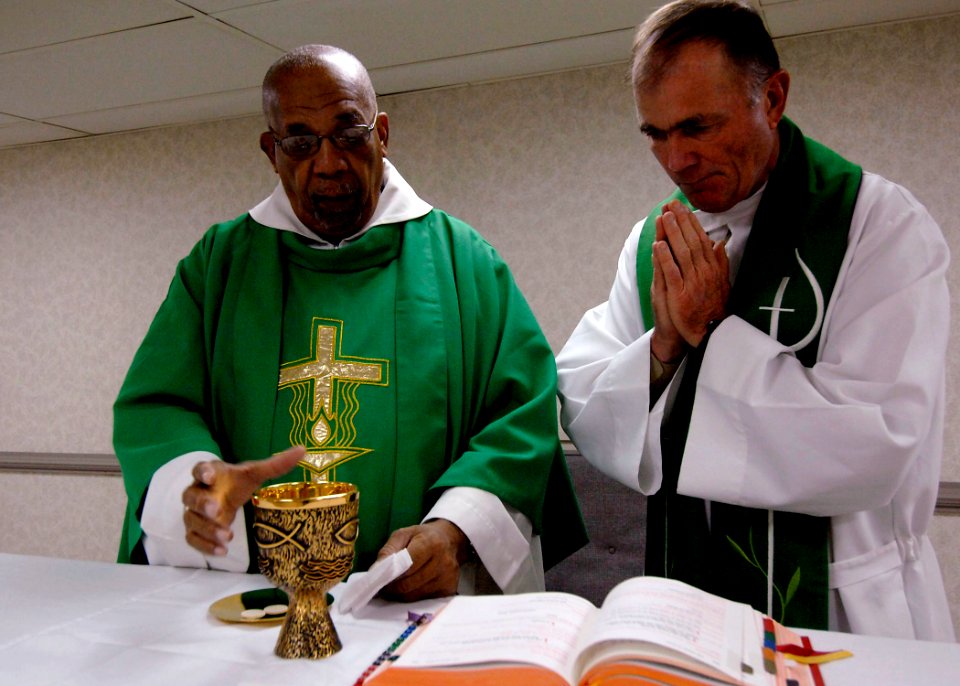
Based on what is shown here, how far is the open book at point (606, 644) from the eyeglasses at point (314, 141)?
114 cm

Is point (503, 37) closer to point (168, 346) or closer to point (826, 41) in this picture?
point (826, 41)

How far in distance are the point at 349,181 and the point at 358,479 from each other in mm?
695

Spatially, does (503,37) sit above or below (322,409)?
above

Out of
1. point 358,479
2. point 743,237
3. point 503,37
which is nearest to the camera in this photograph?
point 358,479

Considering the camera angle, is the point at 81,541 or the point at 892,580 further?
the point at 81,541

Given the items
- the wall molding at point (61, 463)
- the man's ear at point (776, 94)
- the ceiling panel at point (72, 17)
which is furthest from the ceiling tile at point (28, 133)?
the man's ear at point (776, 94)

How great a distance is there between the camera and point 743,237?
195 cm

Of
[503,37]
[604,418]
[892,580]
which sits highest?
[503,37]

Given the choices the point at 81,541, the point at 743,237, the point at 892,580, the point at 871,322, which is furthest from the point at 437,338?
the point at 81,541

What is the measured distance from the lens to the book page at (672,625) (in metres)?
0.96

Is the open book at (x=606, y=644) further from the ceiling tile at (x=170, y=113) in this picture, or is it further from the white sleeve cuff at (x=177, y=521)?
the ceiling tile at (x=170, y=113)

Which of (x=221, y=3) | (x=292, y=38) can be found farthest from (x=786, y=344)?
(x=292, y=38)

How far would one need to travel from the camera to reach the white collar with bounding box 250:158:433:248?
2.05 m

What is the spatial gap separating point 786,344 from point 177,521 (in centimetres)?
128
